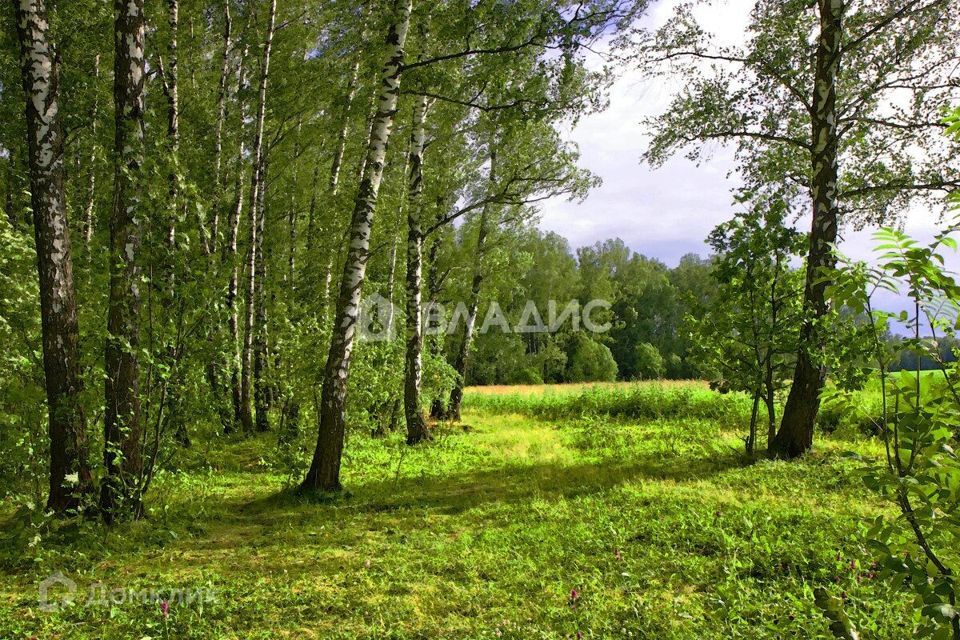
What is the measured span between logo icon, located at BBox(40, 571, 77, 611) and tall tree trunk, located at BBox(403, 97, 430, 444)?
7328 mm

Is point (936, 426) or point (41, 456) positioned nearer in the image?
point (936, 426)

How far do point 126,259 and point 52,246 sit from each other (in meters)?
0.54

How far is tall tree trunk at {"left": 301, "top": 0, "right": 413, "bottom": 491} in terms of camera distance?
685cm

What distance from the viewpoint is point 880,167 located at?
936 cm

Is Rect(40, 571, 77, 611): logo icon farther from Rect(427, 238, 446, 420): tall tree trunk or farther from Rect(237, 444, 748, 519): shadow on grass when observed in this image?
Rect(427, 238, 446, 420): tall tree trunk

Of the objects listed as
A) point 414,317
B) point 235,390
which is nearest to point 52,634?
point 414,317

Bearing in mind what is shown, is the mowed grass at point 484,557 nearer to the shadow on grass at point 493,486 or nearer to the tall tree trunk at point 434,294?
the shadow on grass at point 493,486

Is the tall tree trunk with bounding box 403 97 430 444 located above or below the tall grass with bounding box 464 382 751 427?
above

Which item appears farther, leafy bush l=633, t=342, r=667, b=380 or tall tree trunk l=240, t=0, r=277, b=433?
leafy bush l=633, t=342, r=667, b=380

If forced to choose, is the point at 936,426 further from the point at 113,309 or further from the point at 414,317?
the point at 414,317

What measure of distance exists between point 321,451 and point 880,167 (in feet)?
34.3

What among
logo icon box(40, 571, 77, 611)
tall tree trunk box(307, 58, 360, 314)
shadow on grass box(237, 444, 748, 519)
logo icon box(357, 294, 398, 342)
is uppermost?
tall tree trunk box(307, 58, 360, 314)

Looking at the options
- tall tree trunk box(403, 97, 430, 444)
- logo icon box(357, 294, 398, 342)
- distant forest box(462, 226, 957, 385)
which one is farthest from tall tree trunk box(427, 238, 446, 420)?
distant forest box(462, 226, 957, 385)

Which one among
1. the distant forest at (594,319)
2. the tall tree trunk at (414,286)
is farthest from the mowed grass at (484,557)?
the distant forest at (594,319)
